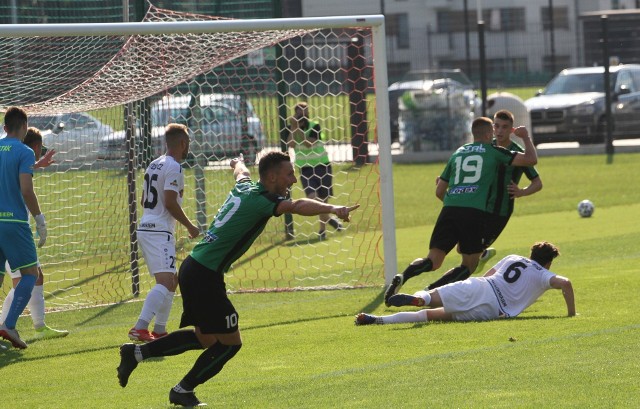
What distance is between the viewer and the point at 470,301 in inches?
386

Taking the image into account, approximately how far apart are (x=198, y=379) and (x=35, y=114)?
19.3 feet

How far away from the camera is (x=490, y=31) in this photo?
37812 millimetres

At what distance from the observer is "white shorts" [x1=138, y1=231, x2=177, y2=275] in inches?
386

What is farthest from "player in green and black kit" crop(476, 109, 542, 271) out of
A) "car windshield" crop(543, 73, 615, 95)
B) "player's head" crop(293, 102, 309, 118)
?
"car windshield" crop(543, 73, 615, 95)

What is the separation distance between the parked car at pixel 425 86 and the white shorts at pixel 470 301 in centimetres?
1665

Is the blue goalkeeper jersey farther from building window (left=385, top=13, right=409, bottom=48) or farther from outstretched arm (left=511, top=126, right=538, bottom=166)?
building window (left=385, top=13, right=409, bottom=48)

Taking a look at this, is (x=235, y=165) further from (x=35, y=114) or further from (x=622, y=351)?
(x=35, y=114)

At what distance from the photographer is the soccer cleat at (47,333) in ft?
34.4

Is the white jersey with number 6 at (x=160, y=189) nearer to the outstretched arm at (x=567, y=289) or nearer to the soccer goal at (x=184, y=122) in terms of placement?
the soccer goal at (x=184, y=122)

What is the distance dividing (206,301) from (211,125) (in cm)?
881

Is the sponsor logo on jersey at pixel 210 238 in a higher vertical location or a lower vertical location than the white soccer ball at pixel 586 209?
higher

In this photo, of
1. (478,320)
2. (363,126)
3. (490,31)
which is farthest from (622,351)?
(490,31)

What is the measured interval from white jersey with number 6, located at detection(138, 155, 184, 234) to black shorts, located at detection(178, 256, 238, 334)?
8.22ft

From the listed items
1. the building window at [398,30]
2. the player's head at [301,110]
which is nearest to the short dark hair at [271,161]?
the player's head at [301,110]
